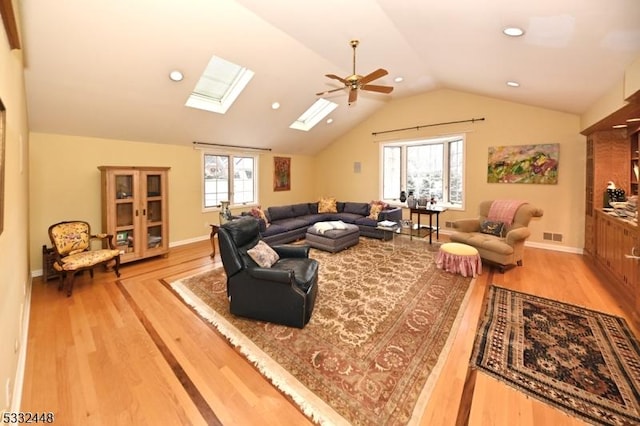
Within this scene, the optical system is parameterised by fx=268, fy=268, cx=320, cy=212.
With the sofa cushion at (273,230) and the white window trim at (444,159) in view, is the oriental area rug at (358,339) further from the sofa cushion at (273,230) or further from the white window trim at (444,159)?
the white window trim at (444,159)

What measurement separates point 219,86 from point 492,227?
5.19 m

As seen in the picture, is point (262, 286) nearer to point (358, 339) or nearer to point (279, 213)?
point (358, 339)

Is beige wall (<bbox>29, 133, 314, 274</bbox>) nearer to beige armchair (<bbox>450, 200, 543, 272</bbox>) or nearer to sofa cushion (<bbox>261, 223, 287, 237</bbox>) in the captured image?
sofa cushion (<bbox>261, 223, 287, 237</bbox>)

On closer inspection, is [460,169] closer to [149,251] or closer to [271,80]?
[271,80]

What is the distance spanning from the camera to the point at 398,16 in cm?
295

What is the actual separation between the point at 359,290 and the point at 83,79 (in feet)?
14.1

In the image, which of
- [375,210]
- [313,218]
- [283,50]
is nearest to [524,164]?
[375,210]

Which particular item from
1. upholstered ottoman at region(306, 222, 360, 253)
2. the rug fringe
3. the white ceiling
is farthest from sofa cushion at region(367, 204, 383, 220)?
the rug fringe

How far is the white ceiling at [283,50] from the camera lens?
8.02 ft

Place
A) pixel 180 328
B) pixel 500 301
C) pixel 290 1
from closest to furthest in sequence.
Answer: pixel 180 328 → pixel 290 1 → pixel 500 301

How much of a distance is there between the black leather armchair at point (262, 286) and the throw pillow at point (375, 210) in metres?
3.38

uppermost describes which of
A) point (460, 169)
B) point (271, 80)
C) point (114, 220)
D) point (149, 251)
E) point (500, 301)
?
point (271, 80)

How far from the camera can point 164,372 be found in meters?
2.00

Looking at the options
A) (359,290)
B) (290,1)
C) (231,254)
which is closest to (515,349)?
(359,290)
